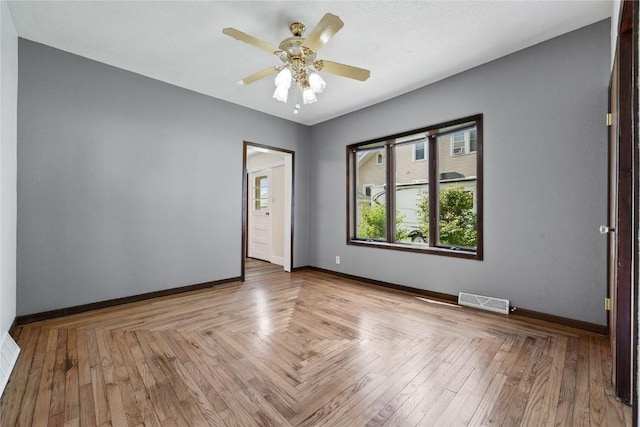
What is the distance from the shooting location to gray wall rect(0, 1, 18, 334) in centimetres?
203

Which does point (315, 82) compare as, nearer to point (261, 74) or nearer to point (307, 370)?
point (261, 74)

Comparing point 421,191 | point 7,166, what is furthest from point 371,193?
point 7,166

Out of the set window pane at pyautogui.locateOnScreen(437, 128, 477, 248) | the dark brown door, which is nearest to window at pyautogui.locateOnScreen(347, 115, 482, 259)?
window pane at pyautogui.locateOnScreen(437, 128, 477, 248)

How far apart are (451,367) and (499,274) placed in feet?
4.79

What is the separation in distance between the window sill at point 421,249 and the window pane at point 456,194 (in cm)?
11

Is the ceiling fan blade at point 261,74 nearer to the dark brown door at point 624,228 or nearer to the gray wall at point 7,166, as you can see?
the gray wall at point 7,166

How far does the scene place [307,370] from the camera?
180 cm

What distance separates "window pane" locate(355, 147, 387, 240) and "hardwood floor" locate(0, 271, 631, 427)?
1537 millimetres

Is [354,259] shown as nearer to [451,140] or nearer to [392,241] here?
[392,241]

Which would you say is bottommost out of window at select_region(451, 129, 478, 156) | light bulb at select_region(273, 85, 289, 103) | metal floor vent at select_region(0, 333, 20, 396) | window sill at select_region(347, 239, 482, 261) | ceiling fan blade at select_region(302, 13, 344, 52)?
metal floor vent at select_region(0, 333, 20, 396)

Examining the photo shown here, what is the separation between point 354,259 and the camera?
4289 mm

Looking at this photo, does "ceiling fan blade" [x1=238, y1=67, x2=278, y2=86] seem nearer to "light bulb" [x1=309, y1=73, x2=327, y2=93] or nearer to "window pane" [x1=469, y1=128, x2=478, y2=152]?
"light bulb" [x1=309, y1=73, x2=327, y2=93]

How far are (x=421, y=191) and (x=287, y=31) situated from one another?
7.93 feet

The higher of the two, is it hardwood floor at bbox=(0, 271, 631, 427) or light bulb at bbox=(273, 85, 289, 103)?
light bulb at bbox=(273, 85, 289, 103)
